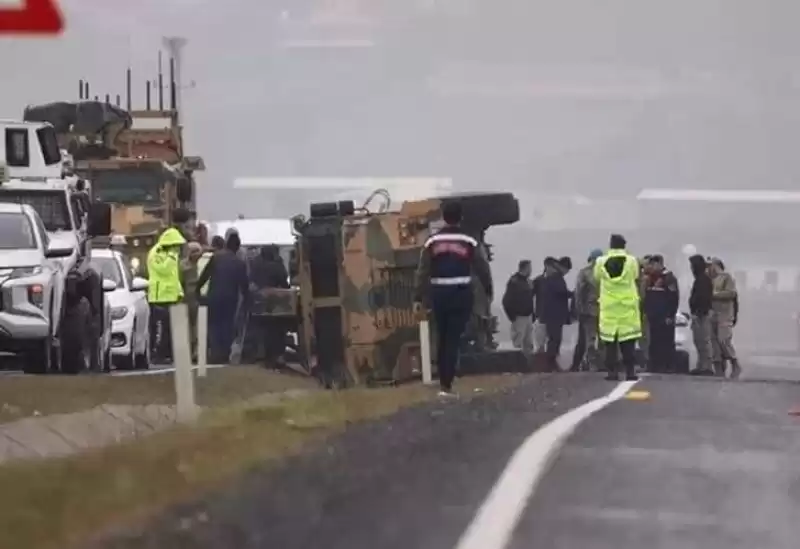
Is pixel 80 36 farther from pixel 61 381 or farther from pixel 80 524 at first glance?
pixel 80 524

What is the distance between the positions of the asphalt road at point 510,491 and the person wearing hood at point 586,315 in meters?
10.6

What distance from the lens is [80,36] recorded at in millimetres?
41781

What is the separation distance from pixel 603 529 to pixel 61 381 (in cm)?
1038

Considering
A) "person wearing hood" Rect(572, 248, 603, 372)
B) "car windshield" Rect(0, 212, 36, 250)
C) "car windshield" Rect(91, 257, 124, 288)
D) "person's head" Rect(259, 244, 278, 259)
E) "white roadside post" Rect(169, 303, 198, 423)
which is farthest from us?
"person's head" Rect(259, 244, 278, 259)

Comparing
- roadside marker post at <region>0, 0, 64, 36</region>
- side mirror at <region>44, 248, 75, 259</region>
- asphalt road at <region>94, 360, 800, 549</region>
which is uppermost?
roadside marker post at <region>0, 0, 64, 36</region>

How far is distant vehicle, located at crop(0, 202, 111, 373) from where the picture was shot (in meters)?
18.6

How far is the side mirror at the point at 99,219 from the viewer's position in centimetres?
2031

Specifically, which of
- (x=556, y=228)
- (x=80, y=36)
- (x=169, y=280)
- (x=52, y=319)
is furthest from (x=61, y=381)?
(x=556, y=228)

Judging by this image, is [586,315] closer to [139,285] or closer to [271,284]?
[271,284]

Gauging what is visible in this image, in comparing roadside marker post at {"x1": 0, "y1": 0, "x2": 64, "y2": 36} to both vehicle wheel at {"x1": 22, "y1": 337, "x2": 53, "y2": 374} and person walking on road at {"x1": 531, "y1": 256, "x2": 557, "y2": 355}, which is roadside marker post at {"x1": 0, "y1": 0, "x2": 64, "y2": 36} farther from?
person walking on road at {"x1": 531, "y1": 256, "x2": 557, "y2": 355}

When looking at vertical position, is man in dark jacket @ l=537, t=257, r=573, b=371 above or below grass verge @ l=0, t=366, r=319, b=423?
above

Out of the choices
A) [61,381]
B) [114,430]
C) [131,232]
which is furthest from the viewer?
[131,232]

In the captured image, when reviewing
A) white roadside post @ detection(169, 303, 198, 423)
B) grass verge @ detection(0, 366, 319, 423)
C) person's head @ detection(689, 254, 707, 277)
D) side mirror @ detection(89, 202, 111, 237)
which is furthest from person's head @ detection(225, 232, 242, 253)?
white roadside post @ detection(169, 303, 198, 423)

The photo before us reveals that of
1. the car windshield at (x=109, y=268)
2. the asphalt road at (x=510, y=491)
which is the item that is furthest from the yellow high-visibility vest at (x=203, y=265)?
the asphalt road at (x=510, y=491)
